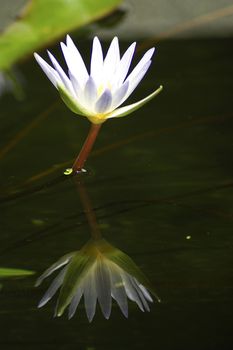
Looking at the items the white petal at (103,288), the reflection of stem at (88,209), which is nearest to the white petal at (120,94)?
the reflection of stem at (88,209)

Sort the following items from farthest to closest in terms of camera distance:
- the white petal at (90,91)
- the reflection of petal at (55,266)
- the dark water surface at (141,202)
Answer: the white petal at (90,91)
the reflection of petal at (55,266)
the dark water surface at (141,202)

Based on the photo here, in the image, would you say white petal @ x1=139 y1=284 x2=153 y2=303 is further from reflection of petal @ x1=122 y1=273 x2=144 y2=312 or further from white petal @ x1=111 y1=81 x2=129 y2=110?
white petal @ x1=111 y1=81 x2=129 y2=110

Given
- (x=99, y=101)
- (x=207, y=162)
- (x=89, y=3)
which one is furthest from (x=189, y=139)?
(x=89, y=3)

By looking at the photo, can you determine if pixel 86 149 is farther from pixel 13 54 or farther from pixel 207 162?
pixel 13 54

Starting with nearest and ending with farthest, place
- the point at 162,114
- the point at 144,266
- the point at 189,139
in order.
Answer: the point at 144,266, the point at 189,139, the point at 162,114

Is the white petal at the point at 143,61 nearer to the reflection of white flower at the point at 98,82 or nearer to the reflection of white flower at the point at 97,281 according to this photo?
the reflection of white flower at the point at 98,82

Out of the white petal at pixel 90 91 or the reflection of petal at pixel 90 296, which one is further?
the white petal at pixel 90 91
